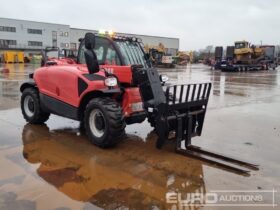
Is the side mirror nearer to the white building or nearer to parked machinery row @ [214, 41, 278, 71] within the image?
parked machinery row @ [214, 41, 278, 71]

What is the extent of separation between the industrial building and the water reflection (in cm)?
6254

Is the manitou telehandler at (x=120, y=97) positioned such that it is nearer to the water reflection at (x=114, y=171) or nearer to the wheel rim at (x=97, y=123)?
the wheel rim at (x=97, y=123)

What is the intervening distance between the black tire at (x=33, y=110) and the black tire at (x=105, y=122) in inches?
74.1

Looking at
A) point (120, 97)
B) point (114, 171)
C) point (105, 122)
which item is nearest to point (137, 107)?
point (120, 97)

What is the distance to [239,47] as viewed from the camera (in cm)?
3738

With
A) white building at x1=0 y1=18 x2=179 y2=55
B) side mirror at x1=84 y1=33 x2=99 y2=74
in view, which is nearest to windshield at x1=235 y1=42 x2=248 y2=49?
side mirror at x1=84 y1=33 x2=99 y2=74

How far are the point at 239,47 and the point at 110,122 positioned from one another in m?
34.9

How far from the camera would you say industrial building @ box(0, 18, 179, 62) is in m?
68.7

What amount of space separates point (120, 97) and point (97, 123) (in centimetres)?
65

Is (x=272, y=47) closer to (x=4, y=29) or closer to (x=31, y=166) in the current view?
(x=31, y=166)

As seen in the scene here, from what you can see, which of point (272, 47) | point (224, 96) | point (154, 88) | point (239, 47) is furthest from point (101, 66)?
point (272, 47)

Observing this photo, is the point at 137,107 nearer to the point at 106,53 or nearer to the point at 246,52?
the point at 106,53

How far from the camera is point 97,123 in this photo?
5930mm

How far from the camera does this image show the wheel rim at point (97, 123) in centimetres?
582
